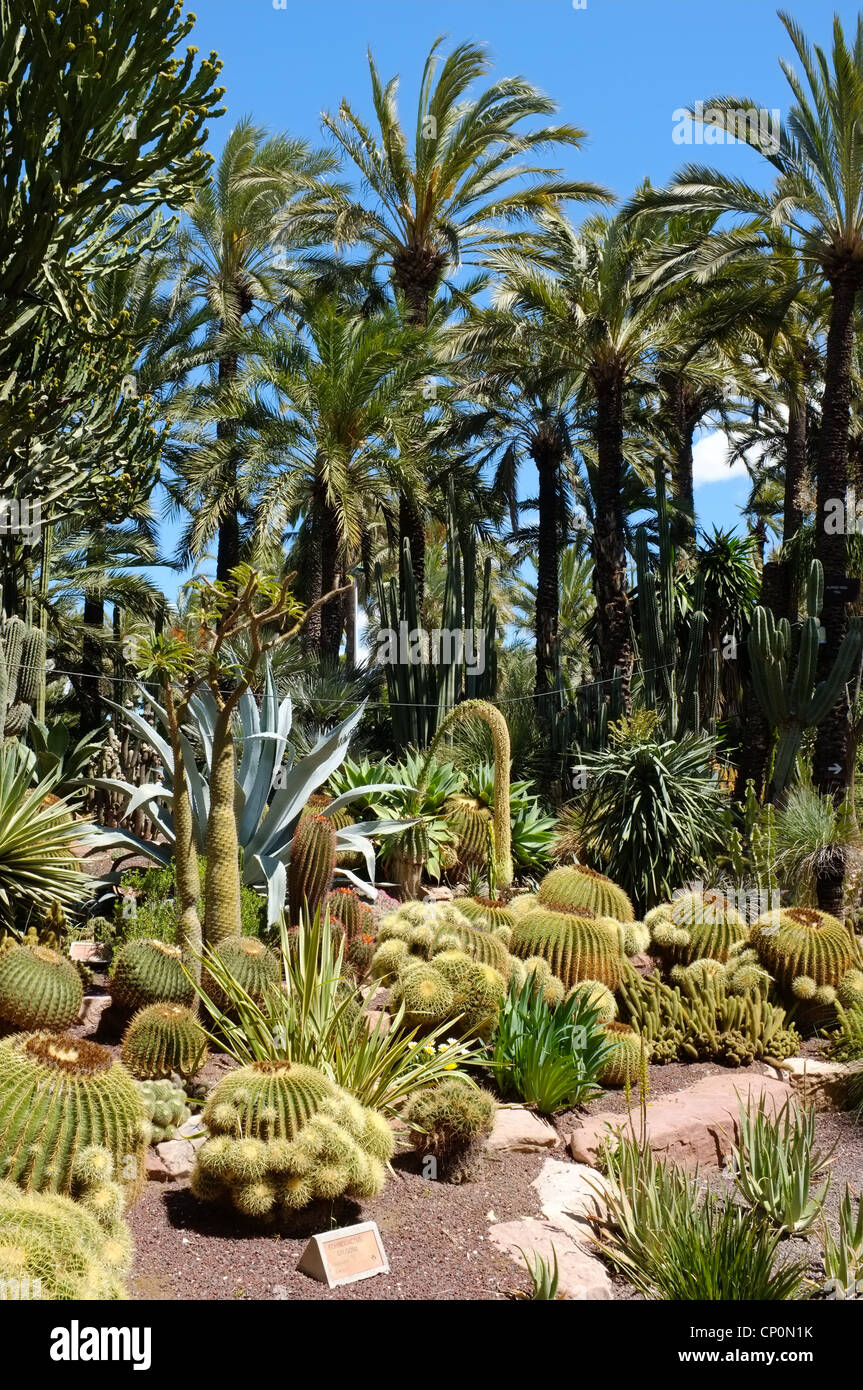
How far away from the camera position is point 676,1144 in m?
6.43

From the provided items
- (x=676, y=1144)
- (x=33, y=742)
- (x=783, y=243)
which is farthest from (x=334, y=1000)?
(x=783, y=243)

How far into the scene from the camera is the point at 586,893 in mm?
9586

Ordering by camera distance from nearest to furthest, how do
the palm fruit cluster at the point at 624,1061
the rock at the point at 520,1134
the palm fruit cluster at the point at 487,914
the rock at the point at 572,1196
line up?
the rock at the point at 572,1196
the rock at the point at 520,1134
the palm fruit cluster at the point at 624,1061
the palm fruit cluster at the point at 487,914

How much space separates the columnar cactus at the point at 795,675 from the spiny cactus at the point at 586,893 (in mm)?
4414

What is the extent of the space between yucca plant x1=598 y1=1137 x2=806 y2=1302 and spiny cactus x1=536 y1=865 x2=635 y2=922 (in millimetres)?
3806

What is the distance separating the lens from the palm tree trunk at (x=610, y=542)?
17.0m

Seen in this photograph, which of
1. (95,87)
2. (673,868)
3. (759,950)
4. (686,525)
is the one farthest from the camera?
(686,525)

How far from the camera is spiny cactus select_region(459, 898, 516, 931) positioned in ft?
28.3

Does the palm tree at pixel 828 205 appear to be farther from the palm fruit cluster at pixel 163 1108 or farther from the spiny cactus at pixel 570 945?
the palm fruit cluster at pixel 163 1108

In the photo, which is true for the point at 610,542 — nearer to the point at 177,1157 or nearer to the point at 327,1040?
the point at 327,1040

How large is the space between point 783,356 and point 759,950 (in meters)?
10.8

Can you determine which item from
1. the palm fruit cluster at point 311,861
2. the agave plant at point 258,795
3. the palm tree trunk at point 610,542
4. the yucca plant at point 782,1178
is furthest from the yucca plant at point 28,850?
the palm tree trunk at point 610,542

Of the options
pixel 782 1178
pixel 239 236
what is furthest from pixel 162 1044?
pixel 239 236

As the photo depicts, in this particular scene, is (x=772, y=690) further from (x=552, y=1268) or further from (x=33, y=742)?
(x=552, y=1268)
